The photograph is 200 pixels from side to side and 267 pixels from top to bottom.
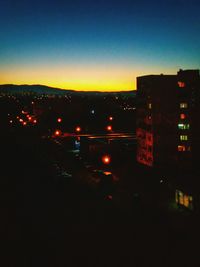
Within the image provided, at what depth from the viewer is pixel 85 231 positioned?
2152cm

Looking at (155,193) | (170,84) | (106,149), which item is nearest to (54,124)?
(106,149)

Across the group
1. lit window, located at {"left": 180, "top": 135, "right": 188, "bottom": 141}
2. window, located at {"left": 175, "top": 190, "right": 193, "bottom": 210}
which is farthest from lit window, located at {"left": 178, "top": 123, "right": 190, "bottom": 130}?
window, located at {"left": 175, "top": 190, "right": 193, "bottom": 210}

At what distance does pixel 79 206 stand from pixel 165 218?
22.4ft

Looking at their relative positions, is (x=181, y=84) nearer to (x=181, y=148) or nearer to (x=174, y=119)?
(x=174, y=119)

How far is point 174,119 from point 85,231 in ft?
90.4

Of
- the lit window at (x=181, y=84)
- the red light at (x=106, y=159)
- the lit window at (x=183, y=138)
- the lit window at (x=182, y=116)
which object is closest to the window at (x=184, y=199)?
the red light at (x=106, y=159)

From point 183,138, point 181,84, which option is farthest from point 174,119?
point 181,84

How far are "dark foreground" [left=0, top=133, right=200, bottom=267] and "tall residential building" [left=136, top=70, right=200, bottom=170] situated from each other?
16.7 m

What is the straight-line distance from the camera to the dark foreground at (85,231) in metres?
17.8

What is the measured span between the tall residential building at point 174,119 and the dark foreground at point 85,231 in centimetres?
1674

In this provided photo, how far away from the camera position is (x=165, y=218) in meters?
→ 24.5

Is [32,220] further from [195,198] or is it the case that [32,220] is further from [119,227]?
[195,198]

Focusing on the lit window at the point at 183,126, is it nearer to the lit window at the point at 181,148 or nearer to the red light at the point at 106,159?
the lit window at the point at 181,148

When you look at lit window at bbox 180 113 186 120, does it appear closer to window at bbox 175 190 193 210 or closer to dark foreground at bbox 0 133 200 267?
window at bbox 175 190 193 210
